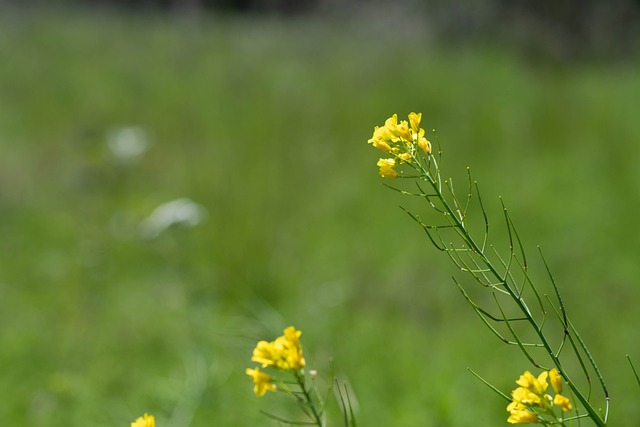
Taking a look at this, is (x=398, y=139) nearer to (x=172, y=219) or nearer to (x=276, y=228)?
(x=172, y=219)

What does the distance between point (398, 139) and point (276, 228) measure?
92.9 inches

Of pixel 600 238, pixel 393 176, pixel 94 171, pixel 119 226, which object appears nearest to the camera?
pixel 393 176

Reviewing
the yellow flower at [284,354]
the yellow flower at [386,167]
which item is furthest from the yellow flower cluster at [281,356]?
the yellow flower at [386,167]

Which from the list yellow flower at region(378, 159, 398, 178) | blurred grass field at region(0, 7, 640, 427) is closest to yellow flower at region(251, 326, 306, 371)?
yellow flower at region(378, 159, 398, 178)

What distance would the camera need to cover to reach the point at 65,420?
2.04 metres

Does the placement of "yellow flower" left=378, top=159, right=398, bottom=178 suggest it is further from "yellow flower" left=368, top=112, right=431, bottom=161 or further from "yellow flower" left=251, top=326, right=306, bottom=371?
"yellow flower" left=251, top=326, right=306, bottom=371

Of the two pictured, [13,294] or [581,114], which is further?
[581,114]

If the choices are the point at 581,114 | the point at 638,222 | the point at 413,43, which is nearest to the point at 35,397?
the point at 638,222

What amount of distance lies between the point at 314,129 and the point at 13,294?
2053mm

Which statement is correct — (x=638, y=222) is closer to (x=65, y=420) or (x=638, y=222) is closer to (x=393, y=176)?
(x=65, y=420)

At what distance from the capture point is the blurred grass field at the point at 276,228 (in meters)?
2.22

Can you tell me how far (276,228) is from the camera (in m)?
3.15

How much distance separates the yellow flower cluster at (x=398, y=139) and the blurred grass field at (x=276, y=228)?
3.97ft

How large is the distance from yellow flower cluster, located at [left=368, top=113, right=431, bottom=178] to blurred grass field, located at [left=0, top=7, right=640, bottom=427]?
121 cm
